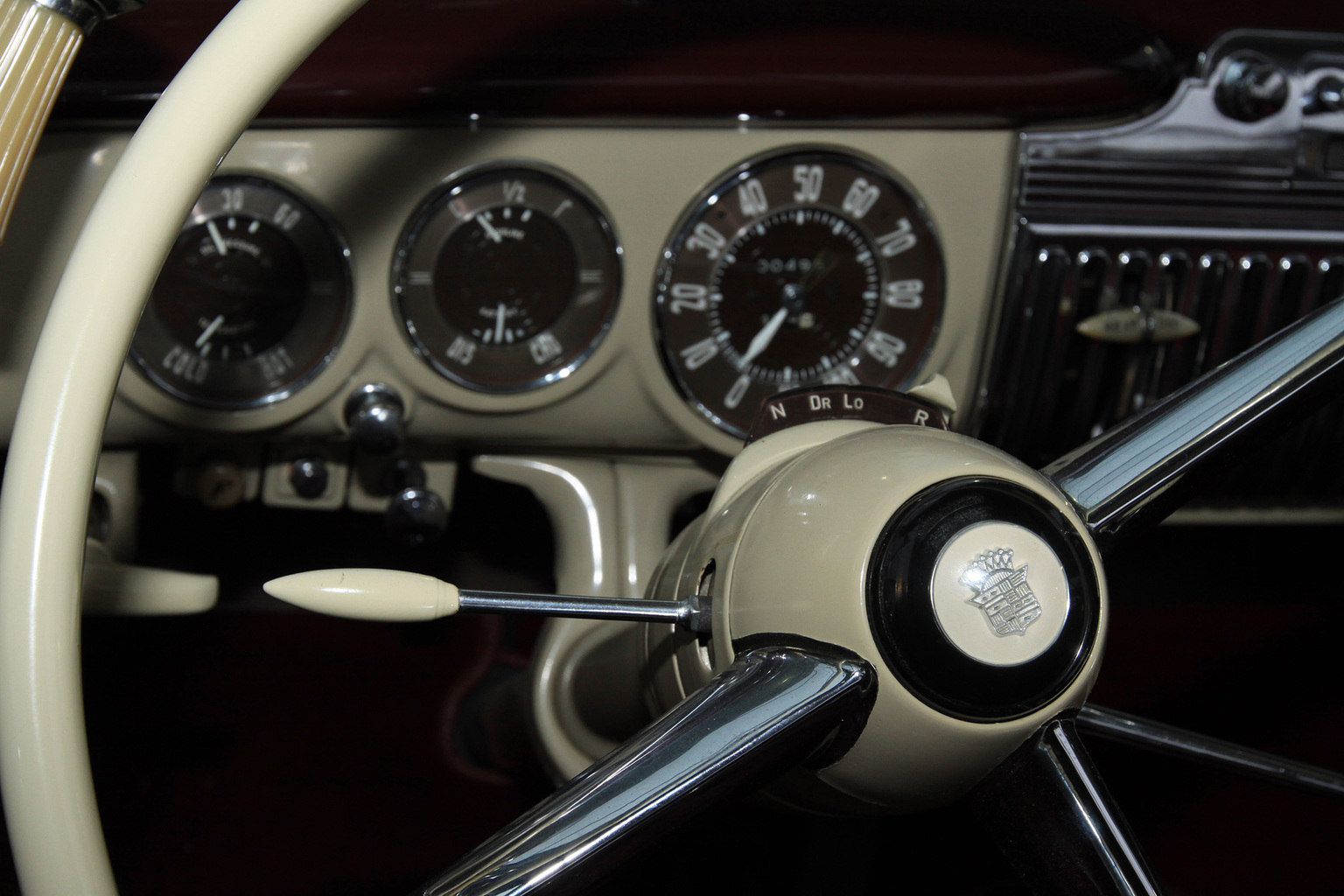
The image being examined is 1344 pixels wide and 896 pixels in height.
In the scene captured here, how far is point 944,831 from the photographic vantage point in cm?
134

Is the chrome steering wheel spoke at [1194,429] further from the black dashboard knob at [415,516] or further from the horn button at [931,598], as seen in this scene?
the black dashboard knob at [415,516]

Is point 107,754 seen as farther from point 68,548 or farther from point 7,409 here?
point 68,548

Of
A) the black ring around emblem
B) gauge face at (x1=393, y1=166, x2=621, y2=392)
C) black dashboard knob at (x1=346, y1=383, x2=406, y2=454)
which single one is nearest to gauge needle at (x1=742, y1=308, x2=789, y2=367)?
gauge face at (x1=393, y1=166, x2=621, y2=392)

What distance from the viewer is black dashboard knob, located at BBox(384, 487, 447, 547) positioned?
1.12 m

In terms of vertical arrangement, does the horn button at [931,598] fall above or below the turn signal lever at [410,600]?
below

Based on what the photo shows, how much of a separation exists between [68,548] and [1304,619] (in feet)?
4.99

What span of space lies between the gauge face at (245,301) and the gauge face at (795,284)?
322 millimetres

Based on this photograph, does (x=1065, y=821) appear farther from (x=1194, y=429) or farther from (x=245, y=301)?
(x=245, y=301)

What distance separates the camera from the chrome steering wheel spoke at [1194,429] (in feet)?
1.71

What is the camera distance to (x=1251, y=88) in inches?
37.4

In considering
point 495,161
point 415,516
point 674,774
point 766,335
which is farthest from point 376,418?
point 674,774

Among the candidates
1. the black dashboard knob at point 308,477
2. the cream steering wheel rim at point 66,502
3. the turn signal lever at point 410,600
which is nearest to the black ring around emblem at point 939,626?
the turn signal lever at point 410,600

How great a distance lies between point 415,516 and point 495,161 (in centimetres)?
39

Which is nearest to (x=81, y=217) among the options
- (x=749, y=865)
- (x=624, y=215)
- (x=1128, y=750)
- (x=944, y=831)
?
(x=624, y=215)
